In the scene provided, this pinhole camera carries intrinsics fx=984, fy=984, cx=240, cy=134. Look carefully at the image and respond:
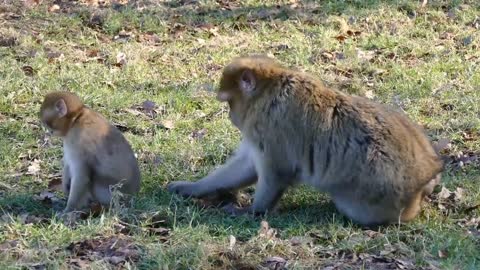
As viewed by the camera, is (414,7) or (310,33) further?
(414,7)

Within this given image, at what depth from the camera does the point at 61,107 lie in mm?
6238

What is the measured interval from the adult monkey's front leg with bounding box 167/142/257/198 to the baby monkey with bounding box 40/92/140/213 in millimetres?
502

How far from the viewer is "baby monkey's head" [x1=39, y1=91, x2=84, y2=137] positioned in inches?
246

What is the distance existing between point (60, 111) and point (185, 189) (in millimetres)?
1035

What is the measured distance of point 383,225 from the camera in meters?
6.21

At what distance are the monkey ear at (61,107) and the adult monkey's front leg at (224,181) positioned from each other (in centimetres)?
97

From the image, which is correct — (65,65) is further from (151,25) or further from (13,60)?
(151,25)

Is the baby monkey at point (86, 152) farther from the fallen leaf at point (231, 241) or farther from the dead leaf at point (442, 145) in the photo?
the dead leaf at point (442, 145)

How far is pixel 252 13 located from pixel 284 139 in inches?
238

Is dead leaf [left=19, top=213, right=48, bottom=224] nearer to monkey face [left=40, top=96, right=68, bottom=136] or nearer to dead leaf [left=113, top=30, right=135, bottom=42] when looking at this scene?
monkey face [left=40, top=96, right=68, bottom=136]

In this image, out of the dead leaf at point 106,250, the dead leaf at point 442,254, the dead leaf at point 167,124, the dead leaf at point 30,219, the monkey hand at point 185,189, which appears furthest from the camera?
the dead leaf at point 167,124

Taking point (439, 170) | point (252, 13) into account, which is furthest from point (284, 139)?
point (252, 13)

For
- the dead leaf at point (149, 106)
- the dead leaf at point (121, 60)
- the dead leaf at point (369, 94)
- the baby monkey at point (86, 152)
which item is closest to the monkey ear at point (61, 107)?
the baby monkey at point (86, 152)

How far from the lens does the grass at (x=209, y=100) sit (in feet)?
18.6
